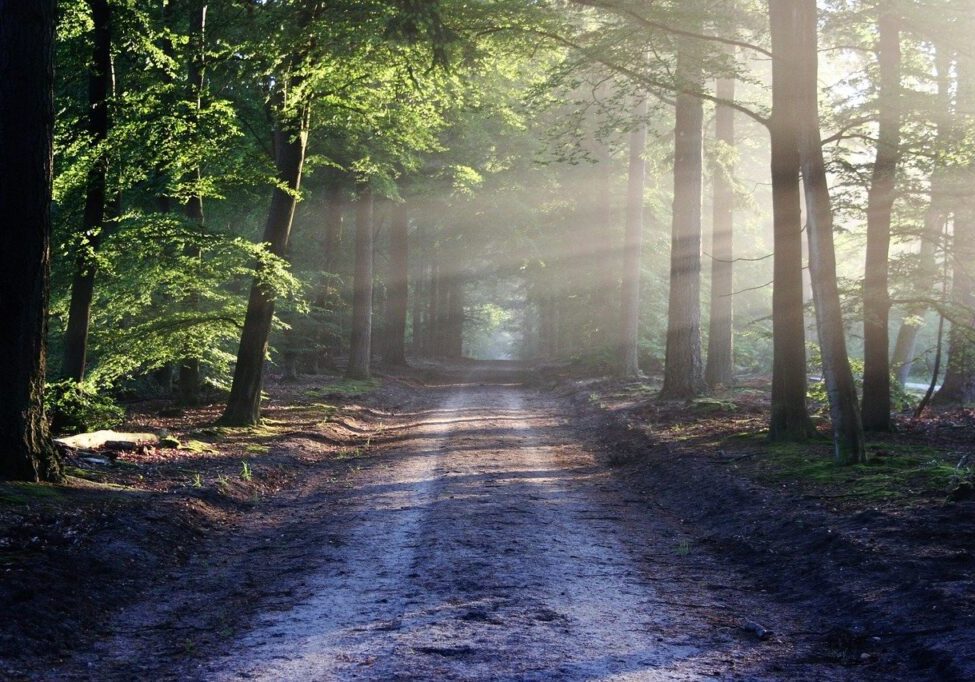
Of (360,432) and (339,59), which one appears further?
(360,432)

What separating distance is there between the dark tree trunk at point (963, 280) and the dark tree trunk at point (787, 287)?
9.51 ft

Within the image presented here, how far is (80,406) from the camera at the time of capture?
487 inches

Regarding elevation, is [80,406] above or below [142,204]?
below

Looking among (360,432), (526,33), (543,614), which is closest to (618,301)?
(360,432)

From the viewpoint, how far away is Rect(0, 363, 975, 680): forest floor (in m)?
4.96

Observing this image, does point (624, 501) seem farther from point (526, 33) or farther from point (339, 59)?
point (339, 59)

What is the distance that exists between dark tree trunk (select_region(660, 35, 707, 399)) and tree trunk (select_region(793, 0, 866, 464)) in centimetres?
916

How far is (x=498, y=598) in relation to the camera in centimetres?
599

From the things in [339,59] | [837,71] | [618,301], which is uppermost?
[837,71]

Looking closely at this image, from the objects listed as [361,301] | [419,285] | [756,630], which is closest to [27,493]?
[756,630]

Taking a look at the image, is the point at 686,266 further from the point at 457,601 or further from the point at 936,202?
the point at 457,601

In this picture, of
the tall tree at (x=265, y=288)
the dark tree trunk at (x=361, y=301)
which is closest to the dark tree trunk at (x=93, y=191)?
the tall tree at (x=265, y=288)

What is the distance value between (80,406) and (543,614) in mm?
9343

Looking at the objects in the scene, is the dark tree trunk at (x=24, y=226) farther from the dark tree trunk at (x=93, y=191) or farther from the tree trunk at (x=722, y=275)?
the tree trunk at (x=722, y=275)
